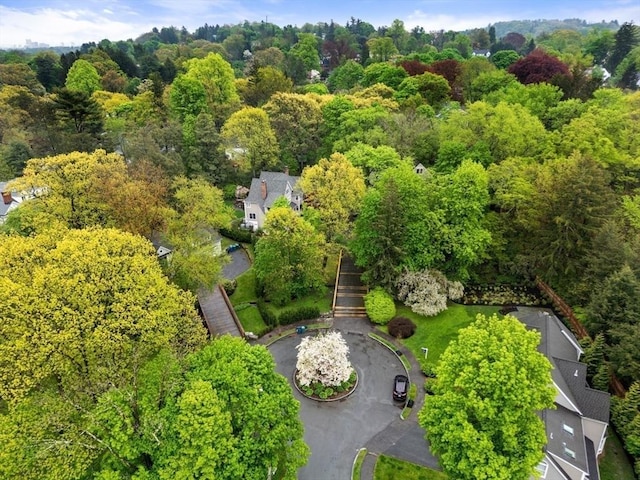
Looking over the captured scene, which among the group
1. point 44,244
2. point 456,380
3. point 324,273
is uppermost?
point 44,244

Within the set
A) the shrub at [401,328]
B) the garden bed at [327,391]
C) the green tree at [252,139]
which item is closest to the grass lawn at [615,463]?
the shrub at [401,328]

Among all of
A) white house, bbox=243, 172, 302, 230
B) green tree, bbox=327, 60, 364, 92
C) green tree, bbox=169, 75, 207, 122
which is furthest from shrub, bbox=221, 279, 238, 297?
green tree, bbox=327, 60, 364, 92

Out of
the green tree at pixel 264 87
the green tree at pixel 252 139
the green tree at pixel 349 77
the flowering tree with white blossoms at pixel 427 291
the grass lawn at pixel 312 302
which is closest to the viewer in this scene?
the flowering tree with white blossoms at pixel 427 291

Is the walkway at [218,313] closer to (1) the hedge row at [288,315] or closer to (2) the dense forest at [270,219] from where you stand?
(1) the hedge row at [288,315]

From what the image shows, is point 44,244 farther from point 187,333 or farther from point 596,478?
point 596,478

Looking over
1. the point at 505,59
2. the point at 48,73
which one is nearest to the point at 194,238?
the point at 48,73

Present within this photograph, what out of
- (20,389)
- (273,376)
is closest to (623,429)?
(273,376)
